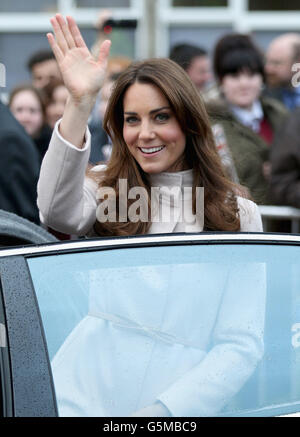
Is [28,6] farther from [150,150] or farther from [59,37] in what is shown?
[150,150]

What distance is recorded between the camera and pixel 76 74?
3.15 m

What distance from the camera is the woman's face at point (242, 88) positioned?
603 centimetres

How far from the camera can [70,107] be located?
3092mm

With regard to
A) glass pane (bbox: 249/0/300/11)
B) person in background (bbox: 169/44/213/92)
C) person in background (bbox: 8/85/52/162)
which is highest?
glass pane (bbox: 249/0/300/11)

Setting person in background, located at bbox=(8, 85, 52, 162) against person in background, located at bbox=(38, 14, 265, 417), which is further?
person in background, located at bbox=(8, 85, 52, 162)

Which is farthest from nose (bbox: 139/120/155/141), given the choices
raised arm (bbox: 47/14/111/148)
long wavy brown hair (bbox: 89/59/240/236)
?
raised arm (bbox: 47/14/111/148)

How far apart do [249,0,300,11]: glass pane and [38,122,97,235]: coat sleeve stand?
258 inches

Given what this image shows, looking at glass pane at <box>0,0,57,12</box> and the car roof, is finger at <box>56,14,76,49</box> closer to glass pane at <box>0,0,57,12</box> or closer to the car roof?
the car roof

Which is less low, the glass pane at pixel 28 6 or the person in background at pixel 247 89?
the glass pane at pixel 28 6

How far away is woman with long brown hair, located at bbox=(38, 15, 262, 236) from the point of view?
10.2ft

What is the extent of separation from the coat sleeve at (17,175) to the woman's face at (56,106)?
1.51m

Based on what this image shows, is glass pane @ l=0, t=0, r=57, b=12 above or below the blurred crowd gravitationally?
above

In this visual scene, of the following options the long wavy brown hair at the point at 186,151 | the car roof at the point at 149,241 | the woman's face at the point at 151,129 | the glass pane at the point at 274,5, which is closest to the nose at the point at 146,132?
the woman's face at the point at 151,129

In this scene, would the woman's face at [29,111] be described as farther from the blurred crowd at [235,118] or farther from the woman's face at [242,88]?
the woman's face at [242,88]
